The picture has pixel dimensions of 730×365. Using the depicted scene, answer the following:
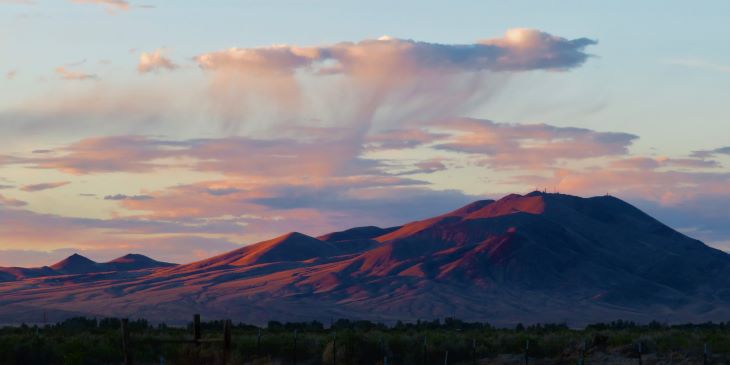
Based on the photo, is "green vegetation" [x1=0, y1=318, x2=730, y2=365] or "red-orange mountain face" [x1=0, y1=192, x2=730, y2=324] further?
"red-orange mountain face" [x1=0, y1=192, x2=730, y2=324]

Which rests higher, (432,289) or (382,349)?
(432,289)

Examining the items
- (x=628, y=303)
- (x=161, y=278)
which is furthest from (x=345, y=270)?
(x=628, y=303)

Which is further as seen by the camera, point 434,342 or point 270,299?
point 270,299

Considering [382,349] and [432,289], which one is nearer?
[382,349]

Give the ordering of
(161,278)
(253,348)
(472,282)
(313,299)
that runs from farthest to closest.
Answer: (161,278)
(472,282)
(313,299)
(253,348)

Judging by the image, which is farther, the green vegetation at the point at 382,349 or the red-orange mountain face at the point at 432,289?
the red-orange mountain face at the point at 432,289

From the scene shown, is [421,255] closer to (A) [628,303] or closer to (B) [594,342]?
(A) [628,303]

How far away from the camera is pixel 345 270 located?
607ft

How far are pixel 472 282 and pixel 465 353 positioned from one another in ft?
407

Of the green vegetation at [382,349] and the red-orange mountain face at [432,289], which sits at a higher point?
the red-orange mountain face at [432,289]

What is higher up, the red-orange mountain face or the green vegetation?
the red-orange mountain face

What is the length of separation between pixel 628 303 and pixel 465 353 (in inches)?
4731

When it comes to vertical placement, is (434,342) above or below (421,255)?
below

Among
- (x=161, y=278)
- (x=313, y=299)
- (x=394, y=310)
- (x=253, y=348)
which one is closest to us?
(x=253, y=348)
